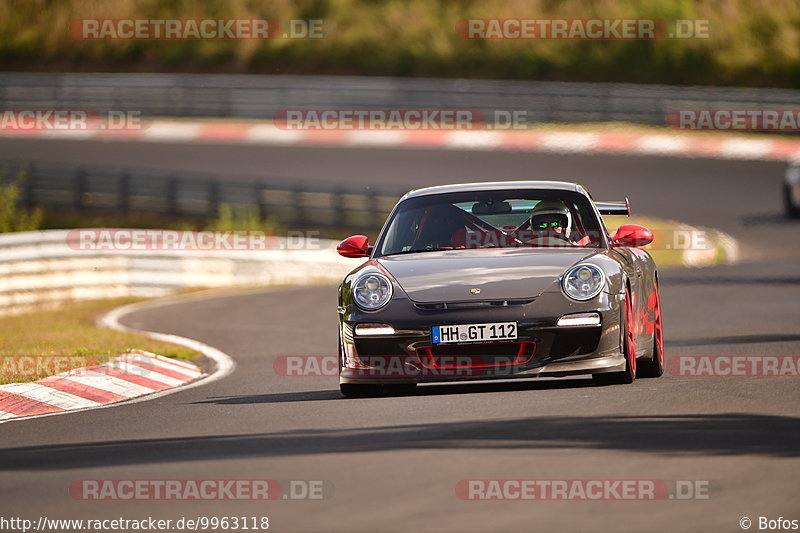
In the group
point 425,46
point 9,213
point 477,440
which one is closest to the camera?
point 477,440

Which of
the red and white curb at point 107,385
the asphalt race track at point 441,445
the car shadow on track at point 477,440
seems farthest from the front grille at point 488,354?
the red and white curb at point 107,385

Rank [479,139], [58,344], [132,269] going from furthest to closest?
1. [479,139]
2. [132,269]
3. [58,344]

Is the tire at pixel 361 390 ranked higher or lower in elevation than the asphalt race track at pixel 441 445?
higher

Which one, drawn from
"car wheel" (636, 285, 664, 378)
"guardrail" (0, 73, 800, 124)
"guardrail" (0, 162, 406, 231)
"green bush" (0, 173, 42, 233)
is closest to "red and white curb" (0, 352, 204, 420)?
"car wheel" (636, 285, 664, 378)

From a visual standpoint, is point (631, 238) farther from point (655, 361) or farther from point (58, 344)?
point (58, 344)

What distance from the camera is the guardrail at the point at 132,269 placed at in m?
19.4

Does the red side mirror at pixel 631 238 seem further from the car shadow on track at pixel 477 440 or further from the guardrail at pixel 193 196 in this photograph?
the guardrail at pixel 193 196

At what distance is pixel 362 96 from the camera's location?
3616 cm

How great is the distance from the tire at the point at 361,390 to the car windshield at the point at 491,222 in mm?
970

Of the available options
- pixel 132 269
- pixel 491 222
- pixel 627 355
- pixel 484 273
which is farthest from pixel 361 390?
pixel 132 269

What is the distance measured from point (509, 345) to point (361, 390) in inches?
43.4

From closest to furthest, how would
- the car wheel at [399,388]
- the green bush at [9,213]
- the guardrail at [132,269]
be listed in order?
the car wheel at [399,388], the guardrail at [132,269], the green bush at [9,213]

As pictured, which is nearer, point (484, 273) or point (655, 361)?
point (484, 273)

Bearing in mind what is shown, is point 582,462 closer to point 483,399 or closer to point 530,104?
point 483,399
